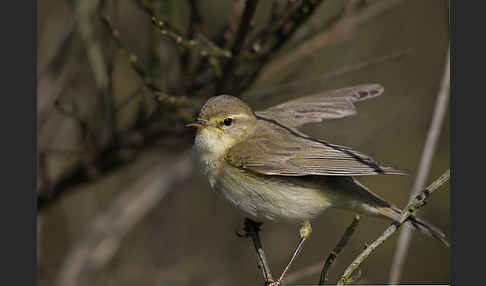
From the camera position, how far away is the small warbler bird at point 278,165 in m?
2.36

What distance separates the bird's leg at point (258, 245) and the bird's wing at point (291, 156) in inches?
12.8

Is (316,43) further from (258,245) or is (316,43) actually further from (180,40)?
(258,245)

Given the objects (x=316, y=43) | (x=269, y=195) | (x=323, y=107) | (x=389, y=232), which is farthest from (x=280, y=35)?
(x=389, y=232)

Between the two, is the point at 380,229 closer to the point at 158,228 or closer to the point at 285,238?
the point at 285,238

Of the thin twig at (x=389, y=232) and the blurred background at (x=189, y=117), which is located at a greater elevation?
the blurred background at (x=189, y=117)

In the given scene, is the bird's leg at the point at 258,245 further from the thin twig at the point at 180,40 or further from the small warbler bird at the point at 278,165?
the thin twig at the point at 180,40

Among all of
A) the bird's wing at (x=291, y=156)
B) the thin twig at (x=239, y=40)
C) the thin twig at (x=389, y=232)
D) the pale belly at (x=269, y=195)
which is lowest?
the thin twig at (x=389, y=232)

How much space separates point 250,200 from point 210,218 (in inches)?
77.5

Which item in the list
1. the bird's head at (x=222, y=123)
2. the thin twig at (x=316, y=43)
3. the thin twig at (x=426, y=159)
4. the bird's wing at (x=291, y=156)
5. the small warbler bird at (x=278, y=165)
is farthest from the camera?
the thin twig at (x=316, y=43)

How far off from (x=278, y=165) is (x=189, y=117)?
54cm

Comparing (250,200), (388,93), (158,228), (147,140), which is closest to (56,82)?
(147,140)

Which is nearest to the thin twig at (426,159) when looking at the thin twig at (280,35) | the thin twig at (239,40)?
the thin twig at (280,35)

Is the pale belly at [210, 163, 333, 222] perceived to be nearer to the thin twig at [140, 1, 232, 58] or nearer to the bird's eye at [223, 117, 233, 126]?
the bird's eye at [223, 117, 233, 126]

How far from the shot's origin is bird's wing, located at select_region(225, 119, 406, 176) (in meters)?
2.21
